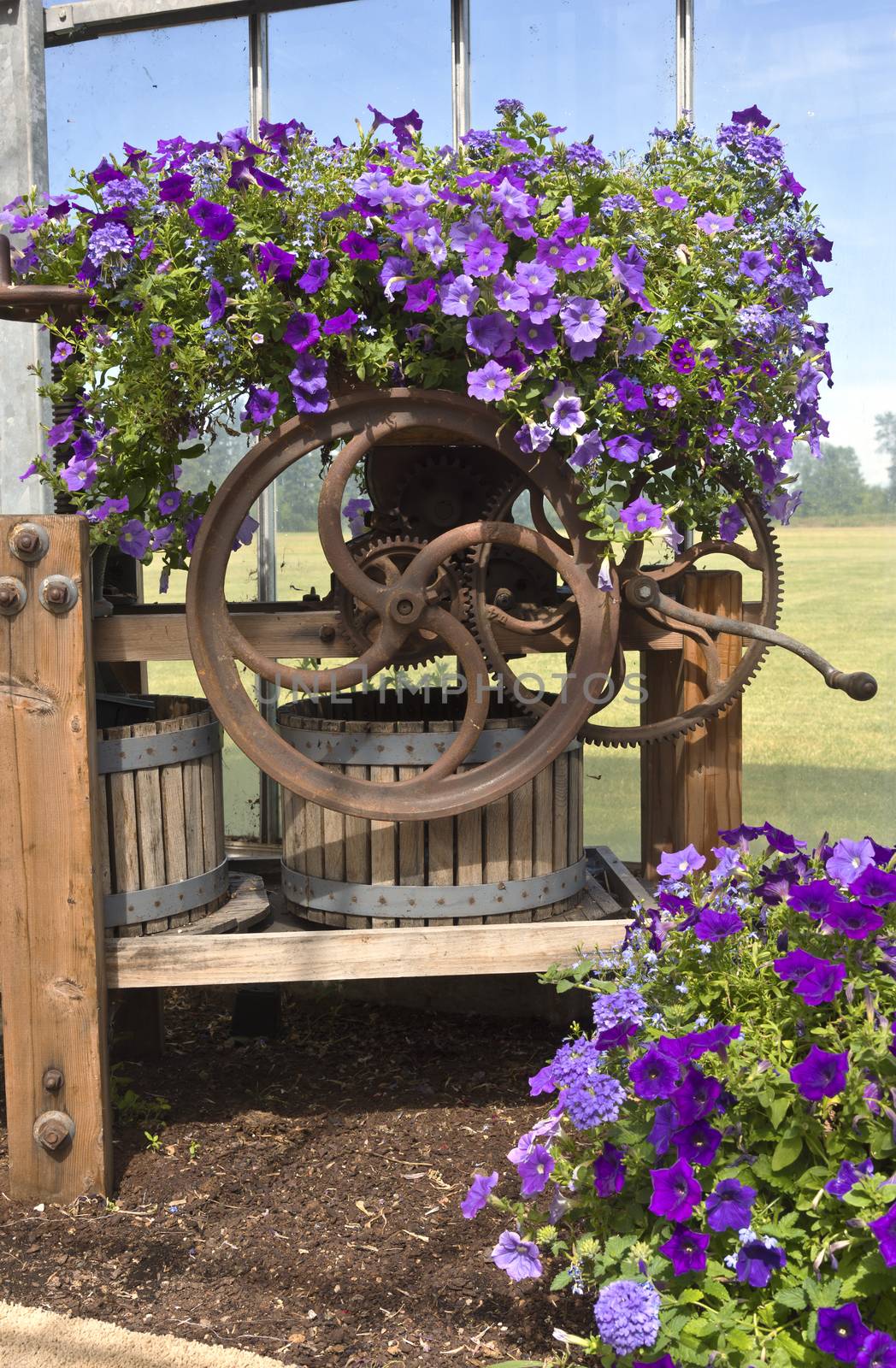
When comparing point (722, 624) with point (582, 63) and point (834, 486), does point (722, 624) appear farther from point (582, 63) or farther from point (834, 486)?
point (582, 63)

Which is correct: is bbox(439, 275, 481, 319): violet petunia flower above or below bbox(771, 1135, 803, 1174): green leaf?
above

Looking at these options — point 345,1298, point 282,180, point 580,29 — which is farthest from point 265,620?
point 580,29

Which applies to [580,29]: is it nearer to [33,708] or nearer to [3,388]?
[3,388]

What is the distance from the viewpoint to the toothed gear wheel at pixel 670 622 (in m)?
2.87

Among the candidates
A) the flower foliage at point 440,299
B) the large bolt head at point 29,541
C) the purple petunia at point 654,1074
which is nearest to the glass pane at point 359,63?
the flower foliage at point 440,299

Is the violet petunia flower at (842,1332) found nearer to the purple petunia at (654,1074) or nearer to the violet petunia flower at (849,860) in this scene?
the purple petunia at (654,1074)

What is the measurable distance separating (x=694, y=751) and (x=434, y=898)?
769mm

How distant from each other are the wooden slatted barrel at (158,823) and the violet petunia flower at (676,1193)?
4.65 feet

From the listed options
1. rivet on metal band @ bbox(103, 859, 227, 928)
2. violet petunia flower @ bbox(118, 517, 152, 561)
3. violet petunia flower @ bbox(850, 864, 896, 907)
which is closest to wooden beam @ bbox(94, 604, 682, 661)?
violet petunia flower @ bbox(118, 517, 152, 561)

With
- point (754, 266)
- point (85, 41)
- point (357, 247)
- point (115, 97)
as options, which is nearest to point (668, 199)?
point (754, 266)

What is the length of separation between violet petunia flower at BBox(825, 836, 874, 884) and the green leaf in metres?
0.41

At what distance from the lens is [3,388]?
4176 millimetres

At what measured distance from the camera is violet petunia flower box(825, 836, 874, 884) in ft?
6.95

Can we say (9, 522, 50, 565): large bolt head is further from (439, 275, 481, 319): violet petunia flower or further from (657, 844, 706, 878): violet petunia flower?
(657, 844, 706, 878): violet petunia flower
